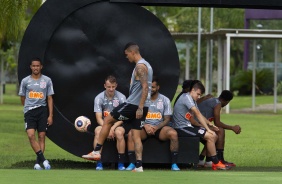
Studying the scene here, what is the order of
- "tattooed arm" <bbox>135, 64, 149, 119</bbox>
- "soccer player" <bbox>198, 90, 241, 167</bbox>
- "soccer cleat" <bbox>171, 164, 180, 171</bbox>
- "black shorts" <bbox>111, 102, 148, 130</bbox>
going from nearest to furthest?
"tattooed arm" <bbox>135, 64, 149, 119</bbox> < "black shorts" <bbox>111, 102, 148, 130</bbox> < "soccer cleat" <bbox>171, 164, 180, 171</bbox> < "soccer player" <bbox>198, 90, 241, 167</bbox>

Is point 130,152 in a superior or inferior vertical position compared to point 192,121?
inferior

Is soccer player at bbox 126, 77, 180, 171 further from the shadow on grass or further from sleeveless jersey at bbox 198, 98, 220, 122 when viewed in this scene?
sleeveless jersey at bbox 198, 98, 220, 122

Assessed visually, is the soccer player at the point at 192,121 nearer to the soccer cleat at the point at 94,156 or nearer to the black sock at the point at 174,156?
the black sock at the point at 174,156

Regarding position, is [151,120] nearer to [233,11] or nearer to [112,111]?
[112,111]

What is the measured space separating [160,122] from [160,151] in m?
0.54

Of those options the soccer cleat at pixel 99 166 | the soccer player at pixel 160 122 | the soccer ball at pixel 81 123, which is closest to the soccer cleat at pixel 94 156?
the soccer cleat at pixel 99 166

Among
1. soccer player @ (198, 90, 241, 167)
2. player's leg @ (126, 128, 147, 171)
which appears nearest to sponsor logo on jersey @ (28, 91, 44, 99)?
player's leg @ (126, 128, 147, 171)

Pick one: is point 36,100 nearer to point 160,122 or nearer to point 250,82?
point 160,122

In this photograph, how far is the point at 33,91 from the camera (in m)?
17.1

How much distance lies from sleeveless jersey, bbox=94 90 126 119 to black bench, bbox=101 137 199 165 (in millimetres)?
556

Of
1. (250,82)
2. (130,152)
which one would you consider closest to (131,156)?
(130,152)

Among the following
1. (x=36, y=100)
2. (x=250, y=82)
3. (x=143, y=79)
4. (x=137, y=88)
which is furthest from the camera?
(x=250, y=82)

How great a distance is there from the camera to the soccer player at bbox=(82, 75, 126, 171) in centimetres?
1683

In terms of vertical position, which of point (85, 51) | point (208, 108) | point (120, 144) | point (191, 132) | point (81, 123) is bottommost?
point (120, 144)
